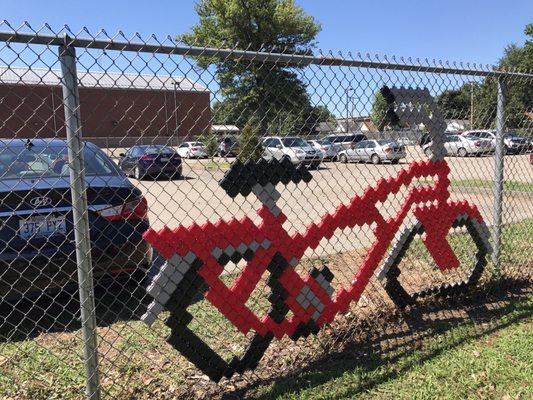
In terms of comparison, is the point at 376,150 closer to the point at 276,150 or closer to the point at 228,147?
the point at 276,150

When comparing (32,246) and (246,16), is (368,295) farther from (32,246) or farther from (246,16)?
(246,16)

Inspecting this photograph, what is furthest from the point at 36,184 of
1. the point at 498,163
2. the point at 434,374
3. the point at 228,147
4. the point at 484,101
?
the point at 484,101

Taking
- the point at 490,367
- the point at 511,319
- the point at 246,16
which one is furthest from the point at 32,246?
the point at 246,16

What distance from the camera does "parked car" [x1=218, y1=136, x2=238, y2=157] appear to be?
10.3 feet

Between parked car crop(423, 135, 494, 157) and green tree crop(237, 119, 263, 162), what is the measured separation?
170 centimetres

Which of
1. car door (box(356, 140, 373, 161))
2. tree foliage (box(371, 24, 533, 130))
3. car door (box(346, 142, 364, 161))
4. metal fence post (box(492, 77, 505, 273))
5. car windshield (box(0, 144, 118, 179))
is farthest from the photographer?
car door (box(356, 140, 373, 161))

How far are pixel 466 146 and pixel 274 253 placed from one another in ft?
12.9

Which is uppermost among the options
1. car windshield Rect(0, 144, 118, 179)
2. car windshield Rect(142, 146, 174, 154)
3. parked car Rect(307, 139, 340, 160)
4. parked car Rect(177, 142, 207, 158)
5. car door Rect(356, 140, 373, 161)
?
car door Rect(356, 140, 373, 161)

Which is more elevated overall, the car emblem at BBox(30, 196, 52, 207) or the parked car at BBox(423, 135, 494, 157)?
the parked car at BBox(423, 135, 494, 157)

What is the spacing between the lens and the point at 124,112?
269cm

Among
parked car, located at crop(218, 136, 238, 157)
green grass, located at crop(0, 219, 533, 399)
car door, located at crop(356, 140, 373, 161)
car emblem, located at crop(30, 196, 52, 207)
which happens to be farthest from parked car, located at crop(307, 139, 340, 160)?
car emblem, located at crop(30, 196, 52, 207)

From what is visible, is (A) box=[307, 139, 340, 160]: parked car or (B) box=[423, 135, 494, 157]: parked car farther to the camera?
(B) box=[423, 135, 494, 157]: parked car

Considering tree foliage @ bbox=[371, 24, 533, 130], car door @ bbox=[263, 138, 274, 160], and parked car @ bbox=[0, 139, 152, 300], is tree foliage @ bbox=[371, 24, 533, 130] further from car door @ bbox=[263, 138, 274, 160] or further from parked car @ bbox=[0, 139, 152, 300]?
parked car @ bbox=[0, 139, 152, 300]

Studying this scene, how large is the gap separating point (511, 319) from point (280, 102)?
2.65 m
